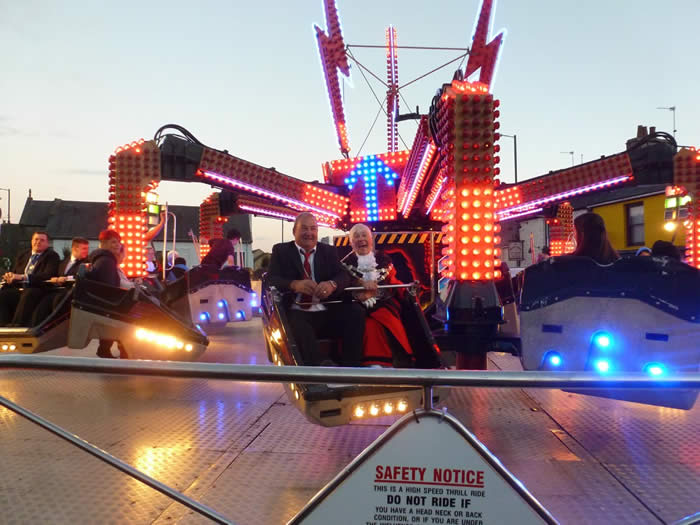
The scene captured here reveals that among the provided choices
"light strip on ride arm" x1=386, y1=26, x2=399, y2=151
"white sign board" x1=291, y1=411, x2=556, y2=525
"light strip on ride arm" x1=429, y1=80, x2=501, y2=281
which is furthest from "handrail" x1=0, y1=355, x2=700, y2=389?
"light strip on ride arm" x1=386, y1=26, x2=399, y2=151

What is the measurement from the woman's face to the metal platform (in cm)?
144

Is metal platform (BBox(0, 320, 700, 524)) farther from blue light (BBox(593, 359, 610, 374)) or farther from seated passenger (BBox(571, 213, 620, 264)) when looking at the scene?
seated passenger (BBox(571, 213, 620, 264))

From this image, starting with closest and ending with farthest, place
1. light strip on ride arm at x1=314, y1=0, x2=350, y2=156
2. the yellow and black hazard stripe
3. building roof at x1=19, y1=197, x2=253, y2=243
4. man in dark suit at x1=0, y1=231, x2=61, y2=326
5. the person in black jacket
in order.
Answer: the person in black jacket → man in dark suit at x1=0, y1=231, x2=61, y2=326 → the yellow and black hazard stripe → light strip on ride arm at x1=314, y1=0, x2=350, y2=156 → building roof at x1=19, y1=197, x2=253, y2=243

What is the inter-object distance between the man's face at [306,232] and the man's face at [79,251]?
3518 mm

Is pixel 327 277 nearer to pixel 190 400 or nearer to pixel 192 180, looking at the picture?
pixel 190 400

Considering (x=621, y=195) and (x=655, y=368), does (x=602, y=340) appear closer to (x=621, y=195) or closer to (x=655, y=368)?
(x=655, y=368)

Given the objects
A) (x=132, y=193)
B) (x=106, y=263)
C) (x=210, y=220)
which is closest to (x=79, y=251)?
(x=106, y=263)

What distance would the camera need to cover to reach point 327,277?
401 cm

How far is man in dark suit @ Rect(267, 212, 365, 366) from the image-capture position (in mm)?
3568

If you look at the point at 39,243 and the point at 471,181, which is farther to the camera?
the point at 39,243

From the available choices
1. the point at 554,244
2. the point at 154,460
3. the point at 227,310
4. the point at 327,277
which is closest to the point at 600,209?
the point at 554,244

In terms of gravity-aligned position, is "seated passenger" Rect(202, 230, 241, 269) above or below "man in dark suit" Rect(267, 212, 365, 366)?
above

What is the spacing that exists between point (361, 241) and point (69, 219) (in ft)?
177

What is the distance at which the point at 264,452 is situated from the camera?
330cm
